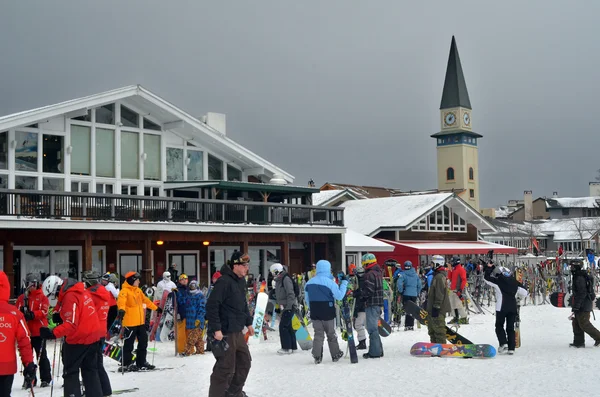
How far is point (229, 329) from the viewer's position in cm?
893

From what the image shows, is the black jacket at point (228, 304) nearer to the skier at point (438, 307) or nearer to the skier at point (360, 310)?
the skier at point (360, 310)

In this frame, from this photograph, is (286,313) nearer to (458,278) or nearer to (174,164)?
(458,278)

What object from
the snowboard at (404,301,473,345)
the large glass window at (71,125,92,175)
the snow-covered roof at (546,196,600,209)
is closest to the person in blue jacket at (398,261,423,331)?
the snowboard at (404,301,473,345)

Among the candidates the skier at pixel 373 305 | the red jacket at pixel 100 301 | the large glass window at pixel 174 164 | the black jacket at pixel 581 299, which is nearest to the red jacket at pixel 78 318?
the red jacket at pixel 100 301

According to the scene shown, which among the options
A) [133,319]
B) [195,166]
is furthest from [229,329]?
[195,166]

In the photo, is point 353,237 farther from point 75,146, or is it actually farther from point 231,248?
point 75,146

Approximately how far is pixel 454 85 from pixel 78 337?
→ 106m

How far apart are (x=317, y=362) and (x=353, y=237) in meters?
20.1

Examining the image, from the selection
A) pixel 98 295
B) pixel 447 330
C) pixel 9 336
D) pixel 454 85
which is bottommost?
pixel 447 330

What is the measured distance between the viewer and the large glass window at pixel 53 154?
80.1 ft

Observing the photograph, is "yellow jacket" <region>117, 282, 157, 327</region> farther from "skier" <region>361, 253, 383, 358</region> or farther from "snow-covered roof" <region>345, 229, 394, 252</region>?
"snow-covered roof" <region>345, 229, 394, 252</region>

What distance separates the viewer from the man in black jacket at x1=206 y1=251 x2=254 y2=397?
28.5 feet

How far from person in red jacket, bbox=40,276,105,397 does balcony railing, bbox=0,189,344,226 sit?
40.8 ft

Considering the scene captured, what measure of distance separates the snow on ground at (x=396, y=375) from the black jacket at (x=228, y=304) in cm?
145
